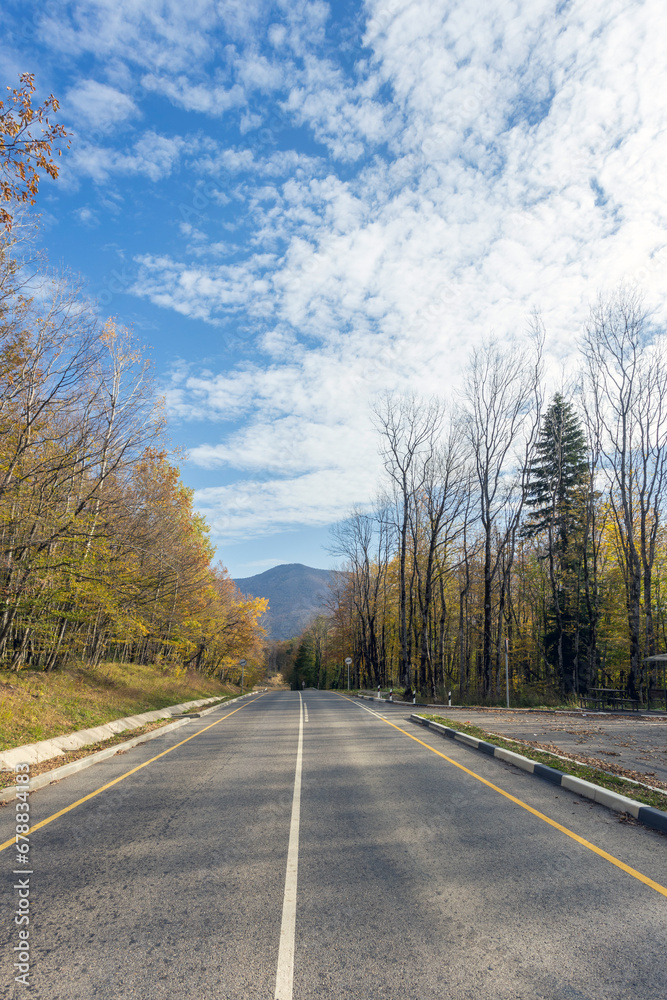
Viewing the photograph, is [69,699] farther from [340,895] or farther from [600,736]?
[600,736]

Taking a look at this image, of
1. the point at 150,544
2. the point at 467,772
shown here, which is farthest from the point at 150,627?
the point at 467,772

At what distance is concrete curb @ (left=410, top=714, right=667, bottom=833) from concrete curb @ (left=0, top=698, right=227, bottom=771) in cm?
871

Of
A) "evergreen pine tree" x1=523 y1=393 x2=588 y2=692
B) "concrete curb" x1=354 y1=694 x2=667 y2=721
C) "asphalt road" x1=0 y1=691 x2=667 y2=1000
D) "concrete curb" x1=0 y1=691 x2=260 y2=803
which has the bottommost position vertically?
"concrete curb" x1=354 y1=694 x2=667 y2=721

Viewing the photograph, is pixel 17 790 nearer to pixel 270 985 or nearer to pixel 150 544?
pixel 270 985

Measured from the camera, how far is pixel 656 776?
7.97m

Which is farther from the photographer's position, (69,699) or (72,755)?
(69,699)

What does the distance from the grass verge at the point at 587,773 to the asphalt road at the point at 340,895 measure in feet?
1.83

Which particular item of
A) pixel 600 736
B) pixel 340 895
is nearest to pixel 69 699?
pixel 340 895

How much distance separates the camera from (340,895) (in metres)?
4.05

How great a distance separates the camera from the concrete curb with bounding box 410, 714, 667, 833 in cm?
570

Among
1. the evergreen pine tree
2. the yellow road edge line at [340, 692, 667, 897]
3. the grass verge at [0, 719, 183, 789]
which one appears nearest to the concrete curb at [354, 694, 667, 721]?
the evergreen pine tree

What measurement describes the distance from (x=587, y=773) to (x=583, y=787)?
0.92 metres

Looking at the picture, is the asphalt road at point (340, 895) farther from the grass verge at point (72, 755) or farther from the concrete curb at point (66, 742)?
the concrete curb at point (66, 742)

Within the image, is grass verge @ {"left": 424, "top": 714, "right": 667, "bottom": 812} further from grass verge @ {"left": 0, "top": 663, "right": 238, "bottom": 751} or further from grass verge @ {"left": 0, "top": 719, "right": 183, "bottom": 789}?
grass verge @ {"left": 0, "top": 663, "right": 238, "bottom": 751}
